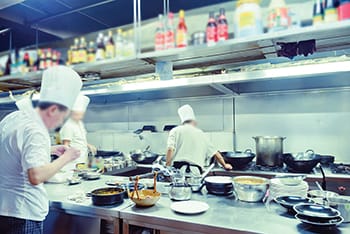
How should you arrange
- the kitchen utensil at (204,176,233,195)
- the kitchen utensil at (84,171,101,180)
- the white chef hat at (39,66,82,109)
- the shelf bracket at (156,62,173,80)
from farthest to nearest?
the kitchen utensil at (84,171,101,180) → the shelf bracket at (156,62,173,80) → the kitchen utensil at (204,176,233,195) → the white chef hat at (39,66,82,109)

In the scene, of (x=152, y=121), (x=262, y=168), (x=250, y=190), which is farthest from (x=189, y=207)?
(x=152, y=121)

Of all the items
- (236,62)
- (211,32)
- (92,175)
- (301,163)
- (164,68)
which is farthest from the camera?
(301,163)

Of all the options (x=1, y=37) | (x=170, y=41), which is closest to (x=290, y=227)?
(x=170, y=41)

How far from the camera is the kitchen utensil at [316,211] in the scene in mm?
1139

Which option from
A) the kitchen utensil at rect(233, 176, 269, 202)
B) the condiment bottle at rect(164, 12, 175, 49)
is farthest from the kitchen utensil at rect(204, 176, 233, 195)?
the condiment bottle at rect(164, 12, 175, 49)

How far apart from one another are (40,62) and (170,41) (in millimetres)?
1081

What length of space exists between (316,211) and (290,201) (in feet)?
0.52

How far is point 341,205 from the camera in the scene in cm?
127

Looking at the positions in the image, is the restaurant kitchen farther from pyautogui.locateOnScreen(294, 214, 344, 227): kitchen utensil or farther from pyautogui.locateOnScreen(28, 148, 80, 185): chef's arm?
pyautogui.locateOnScreen(28, 148, 80, 185): chef's arm

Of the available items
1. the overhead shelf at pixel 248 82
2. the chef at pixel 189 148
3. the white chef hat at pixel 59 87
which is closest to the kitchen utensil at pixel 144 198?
the white chef hat at pixel 59 87

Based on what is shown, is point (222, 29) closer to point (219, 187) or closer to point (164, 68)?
point (164, 68)

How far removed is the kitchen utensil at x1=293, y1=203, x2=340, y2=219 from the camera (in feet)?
3.74

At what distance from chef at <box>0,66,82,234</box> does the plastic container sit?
0.87 metres

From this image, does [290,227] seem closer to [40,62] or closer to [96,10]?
[40,62]
